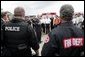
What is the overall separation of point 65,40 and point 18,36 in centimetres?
162

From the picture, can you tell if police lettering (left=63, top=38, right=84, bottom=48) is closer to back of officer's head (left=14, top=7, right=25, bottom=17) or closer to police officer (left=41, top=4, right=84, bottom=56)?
police officer (left=41, top=4, right=84, bottom=56)

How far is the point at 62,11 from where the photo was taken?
16.9 feet

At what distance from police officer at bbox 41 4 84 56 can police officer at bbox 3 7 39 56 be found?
52.2 inches

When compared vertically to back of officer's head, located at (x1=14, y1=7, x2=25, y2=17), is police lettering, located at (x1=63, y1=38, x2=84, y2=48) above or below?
below

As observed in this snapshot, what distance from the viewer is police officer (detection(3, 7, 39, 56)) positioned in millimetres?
6395

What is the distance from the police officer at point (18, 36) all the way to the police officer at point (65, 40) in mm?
1326

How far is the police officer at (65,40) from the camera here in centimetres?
498

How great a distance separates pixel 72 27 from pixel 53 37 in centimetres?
38

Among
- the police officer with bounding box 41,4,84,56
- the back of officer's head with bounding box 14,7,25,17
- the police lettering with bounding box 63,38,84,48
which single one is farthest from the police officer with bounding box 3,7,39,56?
the police lettering with bounding box 63,38,84,48

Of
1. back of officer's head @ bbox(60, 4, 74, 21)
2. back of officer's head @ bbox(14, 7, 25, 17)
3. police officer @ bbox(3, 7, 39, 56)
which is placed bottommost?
police officer @ bbox(3, 7, 39, 56)

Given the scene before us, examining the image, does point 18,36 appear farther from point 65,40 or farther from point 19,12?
point 65,40

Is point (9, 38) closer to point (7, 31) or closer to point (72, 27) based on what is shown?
point (7, 31)

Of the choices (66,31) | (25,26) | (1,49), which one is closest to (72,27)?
(66,31)

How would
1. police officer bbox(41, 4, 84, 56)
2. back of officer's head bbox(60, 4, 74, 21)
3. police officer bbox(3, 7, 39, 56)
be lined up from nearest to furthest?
1. police officer bbox(41, 4, 84, 56)
2. back of officer's head bbox(60, 4, 74, 21)
3. police officer bbox(3, 7, 39, 56)
